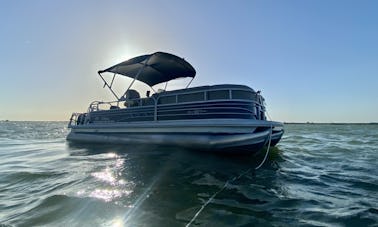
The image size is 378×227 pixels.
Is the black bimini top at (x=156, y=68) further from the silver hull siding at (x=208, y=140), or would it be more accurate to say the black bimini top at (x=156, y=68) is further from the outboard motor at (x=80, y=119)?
the outboard motor at (x=80, y=119)

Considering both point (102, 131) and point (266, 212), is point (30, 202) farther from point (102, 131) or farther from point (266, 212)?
point (102, 131)

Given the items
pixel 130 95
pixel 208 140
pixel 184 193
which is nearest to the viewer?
pixel 184 193

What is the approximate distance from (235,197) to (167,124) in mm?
5182

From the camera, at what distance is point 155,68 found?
1201 cm

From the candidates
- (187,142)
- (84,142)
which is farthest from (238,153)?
(84,142)

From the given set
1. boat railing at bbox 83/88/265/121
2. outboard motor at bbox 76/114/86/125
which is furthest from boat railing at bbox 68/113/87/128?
boat railing at bbox 83/88/265/121

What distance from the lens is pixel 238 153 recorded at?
27.3ft

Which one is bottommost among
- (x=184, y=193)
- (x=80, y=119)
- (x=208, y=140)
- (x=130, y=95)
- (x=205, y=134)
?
(x=184, y=193)

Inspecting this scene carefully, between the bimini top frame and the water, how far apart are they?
4218mm

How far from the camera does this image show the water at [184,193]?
3645 mm

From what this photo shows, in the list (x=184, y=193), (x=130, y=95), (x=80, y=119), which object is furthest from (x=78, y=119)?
(x=184, y=193)

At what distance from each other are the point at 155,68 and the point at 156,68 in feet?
0.16

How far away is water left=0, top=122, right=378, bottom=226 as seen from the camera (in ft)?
12.0

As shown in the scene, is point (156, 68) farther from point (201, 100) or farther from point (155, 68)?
point (201, 100)
